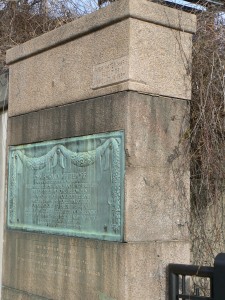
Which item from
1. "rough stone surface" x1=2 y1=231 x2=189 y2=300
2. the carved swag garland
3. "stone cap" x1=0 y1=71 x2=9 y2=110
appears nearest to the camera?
"rough stone surface" x1=2 y1=231 x2=189 y2=300

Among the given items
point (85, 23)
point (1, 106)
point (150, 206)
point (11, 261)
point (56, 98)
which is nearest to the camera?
point (150, 206)

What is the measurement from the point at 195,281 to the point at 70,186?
131 centimetres

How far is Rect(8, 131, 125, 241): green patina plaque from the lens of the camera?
13.5ft

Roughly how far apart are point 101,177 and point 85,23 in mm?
1323

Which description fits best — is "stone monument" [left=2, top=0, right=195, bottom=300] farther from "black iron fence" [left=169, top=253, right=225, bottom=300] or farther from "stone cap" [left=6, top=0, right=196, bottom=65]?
"black iron fence" [left=169, top=253, right=225, bottom=300]

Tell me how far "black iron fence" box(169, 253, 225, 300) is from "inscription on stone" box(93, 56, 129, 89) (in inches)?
57.4

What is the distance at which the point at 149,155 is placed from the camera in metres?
4.10

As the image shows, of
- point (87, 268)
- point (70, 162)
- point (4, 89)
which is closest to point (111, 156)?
point (70, 162)

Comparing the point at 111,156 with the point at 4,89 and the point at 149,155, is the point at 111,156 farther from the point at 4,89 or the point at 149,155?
the point at 4,89

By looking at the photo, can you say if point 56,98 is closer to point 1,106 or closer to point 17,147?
point 17,147

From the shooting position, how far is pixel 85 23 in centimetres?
459

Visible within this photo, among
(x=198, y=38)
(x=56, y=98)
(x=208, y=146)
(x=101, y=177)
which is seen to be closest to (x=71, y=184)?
Result: (x=101, y=177)

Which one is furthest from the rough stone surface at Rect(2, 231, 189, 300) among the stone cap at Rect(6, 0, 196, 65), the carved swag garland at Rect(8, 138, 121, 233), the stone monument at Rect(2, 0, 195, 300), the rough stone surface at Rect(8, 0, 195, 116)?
the stone cap at Rect(6, 0, 196, 65)

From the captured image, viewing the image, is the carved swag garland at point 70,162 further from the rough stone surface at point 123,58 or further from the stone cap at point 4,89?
the stone cap at point 4,89
